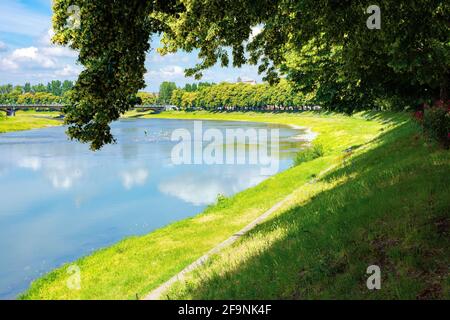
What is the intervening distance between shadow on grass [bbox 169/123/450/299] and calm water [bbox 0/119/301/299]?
1202 cm

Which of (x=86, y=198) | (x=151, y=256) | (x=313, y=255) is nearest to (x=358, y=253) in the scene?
(x=313, y=255)

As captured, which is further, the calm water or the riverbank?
the calm water

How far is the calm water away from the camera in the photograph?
80.0 feet

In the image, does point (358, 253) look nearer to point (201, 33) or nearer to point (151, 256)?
point (201, 33)

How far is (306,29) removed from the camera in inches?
464

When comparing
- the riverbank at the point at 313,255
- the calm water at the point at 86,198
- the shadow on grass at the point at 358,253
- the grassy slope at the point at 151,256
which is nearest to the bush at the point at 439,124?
the riverbank at the point at 313,255

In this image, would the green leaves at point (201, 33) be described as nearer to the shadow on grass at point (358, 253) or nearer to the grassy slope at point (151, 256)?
the shadow on grass at point (358, 253)

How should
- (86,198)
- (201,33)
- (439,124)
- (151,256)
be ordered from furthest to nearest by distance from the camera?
(86,198) < (151,256) < (439,124) < (201,33)

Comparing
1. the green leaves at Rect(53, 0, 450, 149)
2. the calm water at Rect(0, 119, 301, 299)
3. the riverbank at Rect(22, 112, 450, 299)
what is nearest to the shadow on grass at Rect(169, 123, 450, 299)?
the riverbank at Rect(22, 112, 450, 299)

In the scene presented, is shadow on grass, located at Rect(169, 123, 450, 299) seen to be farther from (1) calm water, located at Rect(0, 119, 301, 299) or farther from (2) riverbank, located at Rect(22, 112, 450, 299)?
(1) calm water, located at Rect(0, 119, 301, 299)

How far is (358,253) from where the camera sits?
9250 millimetres

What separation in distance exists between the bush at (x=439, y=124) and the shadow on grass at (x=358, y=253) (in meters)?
4.00

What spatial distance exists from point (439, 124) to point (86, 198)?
87.6 ft
